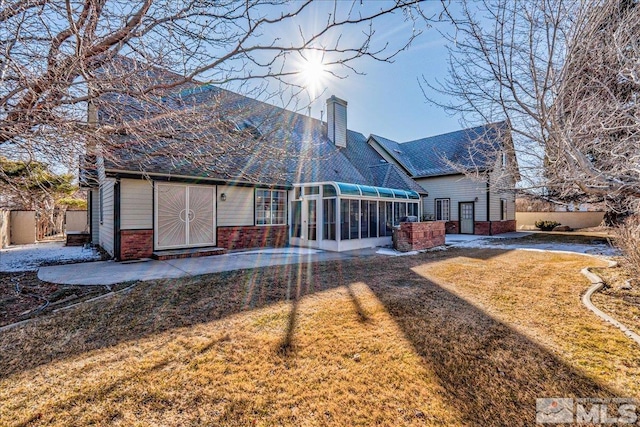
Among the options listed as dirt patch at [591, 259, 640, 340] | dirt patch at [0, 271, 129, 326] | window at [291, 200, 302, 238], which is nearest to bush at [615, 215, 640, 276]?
dirt patch at [591, 259, 640, 340]

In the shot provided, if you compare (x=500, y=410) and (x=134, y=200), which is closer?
(x=500, y=410)

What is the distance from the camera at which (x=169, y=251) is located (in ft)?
31.8

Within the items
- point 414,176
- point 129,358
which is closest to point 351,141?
point 414,176

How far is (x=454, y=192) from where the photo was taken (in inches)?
782

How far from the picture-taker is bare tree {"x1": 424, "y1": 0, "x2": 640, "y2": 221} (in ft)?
12.9

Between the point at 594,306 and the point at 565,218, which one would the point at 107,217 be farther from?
the point at 565,218

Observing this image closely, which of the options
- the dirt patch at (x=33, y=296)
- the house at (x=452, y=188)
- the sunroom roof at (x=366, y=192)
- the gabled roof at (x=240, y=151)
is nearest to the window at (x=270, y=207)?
the gabled roof at (x=240, y=151)

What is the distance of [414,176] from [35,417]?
21.7 m

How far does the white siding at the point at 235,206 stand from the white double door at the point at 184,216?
1.00ft

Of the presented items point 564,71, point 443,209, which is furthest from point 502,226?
point 564,71

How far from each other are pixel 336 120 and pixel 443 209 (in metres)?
9.51

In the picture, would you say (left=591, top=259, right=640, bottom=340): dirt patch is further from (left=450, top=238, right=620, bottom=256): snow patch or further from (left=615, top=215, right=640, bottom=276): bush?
(left=450, top=238, right=620, bottom=256): snow patch

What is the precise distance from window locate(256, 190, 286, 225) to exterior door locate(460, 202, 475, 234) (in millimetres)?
12945

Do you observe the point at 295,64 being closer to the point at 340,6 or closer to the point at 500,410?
the point at 340,6
